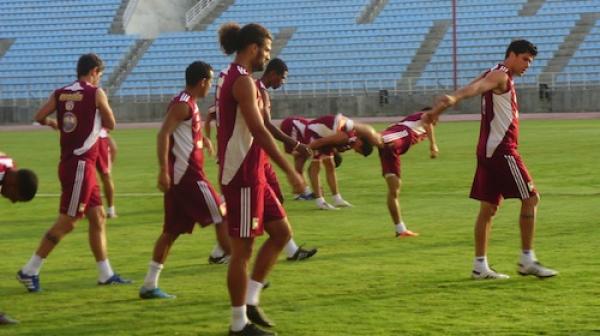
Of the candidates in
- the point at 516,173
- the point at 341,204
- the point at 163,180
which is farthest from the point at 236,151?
the point at 341,204

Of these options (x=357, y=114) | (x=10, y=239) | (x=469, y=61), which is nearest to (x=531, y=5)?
(x=469, y=61)

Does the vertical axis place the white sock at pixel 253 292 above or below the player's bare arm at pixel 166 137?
below

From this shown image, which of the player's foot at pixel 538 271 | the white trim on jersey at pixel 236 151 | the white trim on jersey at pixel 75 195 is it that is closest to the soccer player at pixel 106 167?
the white trim on jersey at pixel 75 195

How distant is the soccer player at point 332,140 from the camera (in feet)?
39.3

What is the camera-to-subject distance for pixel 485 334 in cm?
812

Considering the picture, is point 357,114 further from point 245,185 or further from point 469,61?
point 245,185

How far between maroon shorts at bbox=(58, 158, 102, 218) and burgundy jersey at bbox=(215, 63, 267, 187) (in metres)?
2.67

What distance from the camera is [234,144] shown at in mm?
8305

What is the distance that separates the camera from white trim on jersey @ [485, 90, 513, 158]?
10.6 meters

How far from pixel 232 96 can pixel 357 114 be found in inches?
1594

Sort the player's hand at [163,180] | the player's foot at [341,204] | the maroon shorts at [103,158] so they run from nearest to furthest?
the player's hand at [163,180], the maroon shorts at [103,158], the player's foot at [341,204]

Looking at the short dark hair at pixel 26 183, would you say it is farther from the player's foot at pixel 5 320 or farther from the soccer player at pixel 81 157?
the soccer player at pixel 81 157

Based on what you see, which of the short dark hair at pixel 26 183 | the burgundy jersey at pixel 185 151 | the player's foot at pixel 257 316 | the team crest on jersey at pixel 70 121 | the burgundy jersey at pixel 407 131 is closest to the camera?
the short dark hair at pixel 26 183

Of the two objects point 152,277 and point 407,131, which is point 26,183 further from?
point 407,131
